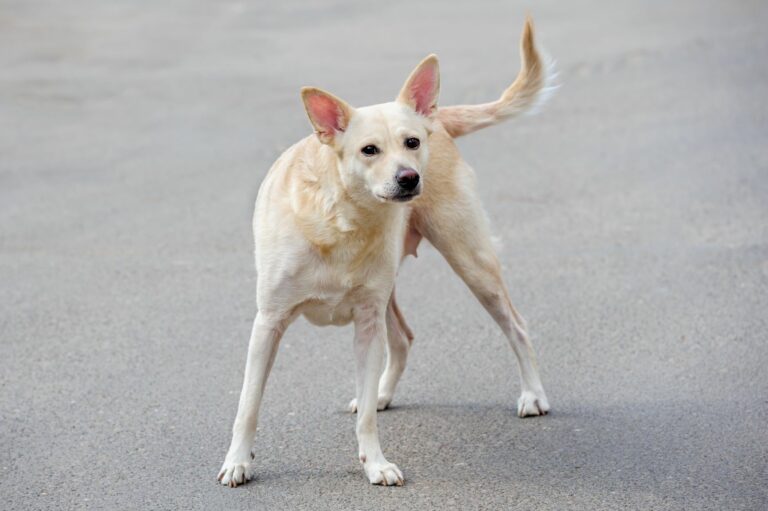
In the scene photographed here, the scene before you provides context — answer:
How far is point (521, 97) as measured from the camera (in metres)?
6.45

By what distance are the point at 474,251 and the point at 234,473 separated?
1627mm

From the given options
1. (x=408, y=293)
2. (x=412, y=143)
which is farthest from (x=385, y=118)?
(x=408, y=293)

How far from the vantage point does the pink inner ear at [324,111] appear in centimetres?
505

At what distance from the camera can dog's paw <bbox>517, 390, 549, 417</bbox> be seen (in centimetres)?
598

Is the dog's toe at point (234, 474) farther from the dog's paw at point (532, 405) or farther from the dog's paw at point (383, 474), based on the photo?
the dog's paw at point (532, 405)

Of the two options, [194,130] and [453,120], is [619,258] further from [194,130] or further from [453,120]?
[194,130]

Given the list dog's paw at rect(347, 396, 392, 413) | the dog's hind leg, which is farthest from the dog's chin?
dog's paw at rect(347, 396, 392, 413)

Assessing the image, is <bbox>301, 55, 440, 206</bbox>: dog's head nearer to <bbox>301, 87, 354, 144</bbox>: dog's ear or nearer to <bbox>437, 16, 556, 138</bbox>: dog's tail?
<bbox>301, 87, 354, 144</bbox>: dog's ear

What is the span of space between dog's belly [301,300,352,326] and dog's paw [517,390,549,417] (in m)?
1.06

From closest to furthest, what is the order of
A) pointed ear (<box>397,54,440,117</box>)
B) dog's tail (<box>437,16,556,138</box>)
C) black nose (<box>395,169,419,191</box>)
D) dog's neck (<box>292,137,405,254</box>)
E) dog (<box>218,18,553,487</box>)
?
1. black nose (<box>395,169,419,191</box>)
2. dog (<box>218,18,553,487</box>)
3. dog's neck (<box>292,137,405,254</box>)
4. pointed ear (<box>397,54,440,117</box>)
5. dog's tail (<box>437,16,556,138</box>)

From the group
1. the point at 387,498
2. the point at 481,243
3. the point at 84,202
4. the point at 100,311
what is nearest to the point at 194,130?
the point at 84,202

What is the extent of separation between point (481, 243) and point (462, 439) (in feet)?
3.13

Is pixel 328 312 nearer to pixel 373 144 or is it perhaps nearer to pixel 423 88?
pixel 373 144

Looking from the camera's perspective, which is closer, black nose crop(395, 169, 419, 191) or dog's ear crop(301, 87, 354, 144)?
black nose crop(395, 169, 419, 191)
